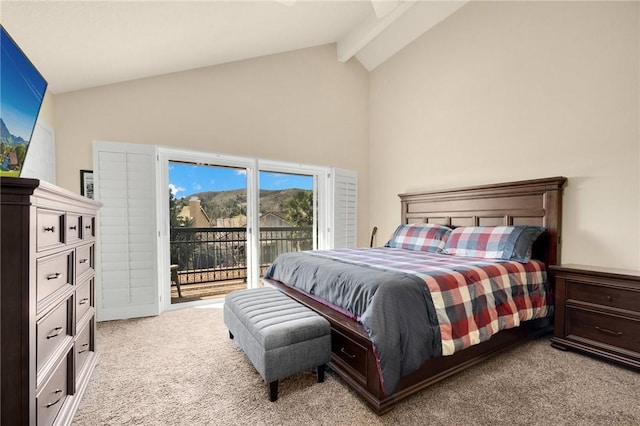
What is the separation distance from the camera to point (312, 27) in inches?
141

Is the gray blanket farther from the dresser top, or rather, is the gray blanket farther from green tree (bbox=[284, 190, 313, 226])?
green tree (bbox=[284, 190, 313, 226])

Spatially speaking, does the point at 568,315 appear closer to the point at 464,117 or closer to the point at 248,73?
the point at 464,117

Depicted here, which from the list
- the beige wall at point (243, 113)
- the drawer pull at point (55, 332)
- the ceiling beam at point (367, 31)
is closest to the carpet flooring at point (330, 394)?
the drawer pull at point (55, 332)

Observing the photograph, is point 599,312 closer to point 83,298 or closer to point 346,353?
point 346,353

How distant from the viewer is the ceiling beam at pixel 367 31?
11.2ft

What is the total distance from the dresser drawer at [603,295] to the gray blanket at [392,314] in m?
Result: 1.45

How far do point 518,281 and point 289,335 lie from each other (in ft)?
6.30

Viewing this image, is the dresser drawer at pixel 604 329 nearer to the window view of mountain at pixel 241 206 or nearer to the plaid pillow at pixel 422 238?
the plaid pillow at pixel 422 238

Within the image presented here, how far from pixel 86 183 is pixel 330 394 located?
122 inches

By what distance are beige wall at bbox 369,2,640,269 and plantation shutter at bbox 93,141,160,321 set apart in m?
3.44

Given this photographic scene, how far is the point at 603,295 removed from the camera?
216 cm

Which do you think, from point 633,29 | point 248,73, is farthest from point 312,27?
point 633,29

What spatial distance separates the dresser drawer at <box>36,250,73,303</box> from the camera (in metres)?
1.16

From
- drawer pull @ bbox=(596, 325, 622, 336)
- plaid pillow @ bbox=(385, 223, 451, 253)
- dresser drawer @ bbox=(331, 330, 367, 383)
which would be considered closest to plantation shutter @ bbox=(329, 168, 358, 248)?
plaid pillow @ bbox=(385, 223, 451, 253)
